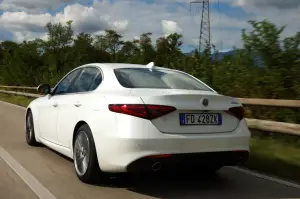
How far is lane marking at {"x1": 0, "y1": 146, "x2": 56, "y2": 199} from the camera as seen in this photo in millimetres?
4430

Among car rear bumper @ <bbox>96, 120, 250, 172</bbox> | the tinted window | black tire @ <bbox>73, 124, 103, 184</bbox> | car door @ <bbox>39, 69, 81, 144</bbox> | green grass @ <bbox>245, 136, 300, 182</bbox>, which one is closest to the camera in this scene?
car rear bumper @ <bbox>96, 120, 250, 172</bbox>

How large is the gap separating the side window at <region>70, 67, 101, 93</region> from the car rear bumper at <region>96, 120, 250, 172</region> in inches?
43.2

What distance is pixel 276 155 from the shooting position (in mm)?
6336

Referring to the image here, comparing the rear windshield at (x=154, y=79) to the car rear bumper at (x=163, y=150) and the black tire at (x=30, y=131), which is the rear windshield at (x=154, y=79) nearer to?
the car rear bumper at (x=163, y=150)

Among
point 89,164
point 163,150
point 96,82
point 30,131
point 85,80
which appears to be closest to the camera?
point 163,150

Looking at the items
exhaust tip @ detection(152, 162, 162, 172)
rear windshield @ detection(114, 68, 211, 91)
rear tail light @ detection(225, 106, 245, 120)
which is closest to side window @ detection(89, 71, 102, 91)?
rear windshield @ detection(114, 68, 211, 91)

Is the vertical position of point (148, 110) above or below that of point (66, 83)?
below

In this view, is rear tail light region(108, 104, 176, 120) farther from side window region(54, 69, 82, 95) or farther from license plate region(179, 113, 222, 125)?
side window region(54, 69, 82, 95)

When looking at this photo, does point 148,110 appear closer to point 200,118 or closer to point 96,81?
point 200,118

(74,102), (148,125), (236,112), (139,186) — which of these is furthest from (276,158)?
(74,102)

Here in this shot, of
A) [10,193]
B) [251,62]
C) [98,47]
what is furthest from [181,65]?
[98,47]

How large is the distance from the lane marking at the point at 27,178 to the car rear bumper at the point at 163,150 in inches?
25.8

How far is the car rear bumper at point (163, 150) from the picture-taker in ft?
13.8

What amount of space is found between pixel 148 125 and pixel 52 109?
8.17ft
